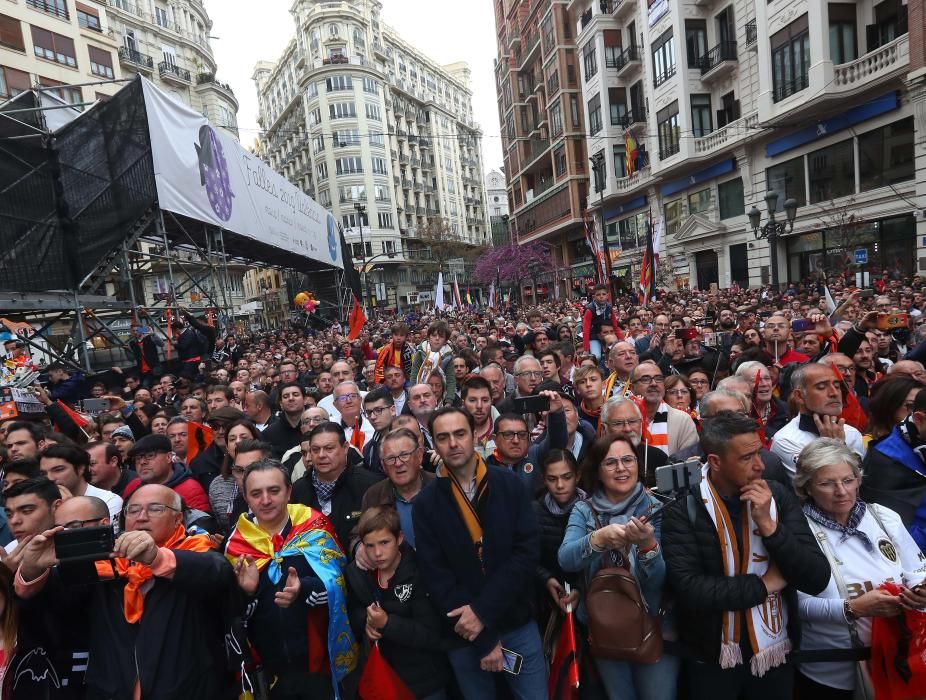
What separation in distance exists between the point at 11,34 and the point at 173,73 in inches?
770

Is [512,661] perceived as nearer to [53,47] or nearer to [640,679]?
[640,679]

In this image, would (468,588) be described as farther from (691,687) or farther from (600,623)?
(691,687)

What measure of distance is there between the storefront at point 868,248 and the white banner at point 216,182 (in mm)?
18329

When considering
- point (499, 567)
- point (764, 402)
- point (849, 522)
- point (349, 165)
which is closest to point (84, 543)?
point (499, 567)

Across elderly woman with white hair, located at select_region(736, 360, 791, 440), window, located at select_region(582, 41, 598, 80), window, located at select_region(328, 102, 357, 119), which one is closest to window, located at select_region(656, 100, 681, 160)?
window, located at select_region(582, 41, 598, 80)

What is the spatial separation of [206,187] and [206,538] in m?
12.7

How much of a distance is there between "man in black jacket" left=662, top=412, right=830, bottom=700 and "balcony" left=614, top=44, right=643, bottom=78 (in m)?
33.6

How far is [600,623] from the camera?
252 centimetres

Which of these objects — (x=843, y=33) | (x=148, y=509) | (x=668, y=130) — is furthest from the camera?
(x=668, y=130)

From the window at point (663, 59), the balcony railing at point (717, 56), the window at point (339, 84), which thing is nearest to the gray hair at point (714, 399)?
the balcony railing at point (717, 56)

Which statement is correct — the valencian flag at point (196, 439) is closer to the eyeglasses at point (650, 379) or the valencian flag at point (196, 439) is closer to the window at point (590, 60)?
the eyeglasses at point (650, 379)

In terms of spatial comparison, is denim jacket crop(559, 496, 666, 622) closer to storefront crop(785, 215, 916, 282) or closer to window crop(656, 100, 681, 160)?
storefront crop(785, 215, 916, 282)

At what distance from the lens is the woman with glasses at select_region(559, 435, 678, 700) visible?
2.60m

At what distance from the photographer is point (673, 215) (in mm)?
29578
